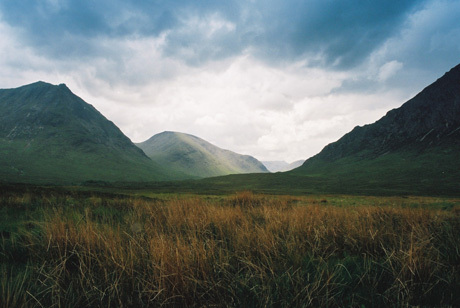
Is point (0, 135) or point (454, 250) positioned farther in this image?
point (0, 135)

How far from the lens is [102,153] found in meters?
169

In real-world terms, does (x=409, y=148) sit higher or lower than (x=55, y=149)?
lower

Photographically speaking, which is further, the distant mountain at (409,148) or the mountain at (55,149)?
the mountain at (55,149)

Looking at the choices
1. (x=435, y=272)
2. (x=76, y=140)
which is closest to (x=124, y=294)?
(x=435, y=272)

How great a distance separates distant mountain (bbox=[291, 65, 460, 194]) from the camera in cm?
9612

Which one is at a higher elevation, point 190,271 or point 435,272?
point 190,271

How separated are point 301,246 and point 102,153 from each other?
19429 cm

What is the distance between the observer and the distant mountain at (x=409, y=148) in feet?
315

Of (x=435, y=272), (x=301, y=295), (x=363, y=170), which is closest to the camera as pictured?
(x=301, y=295)

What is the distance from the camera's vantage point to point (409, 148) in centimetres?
12912

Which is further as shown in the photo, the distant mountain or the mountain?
the mountain

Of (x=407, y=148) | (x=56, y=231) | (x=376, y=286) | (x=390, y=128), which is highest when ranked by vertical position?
(x=390, y=128)

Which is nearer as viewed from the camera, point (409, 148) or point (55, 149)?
point (409, 148)

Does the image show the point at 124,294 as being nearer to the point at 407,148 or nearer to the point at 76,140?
the point at 407,148
